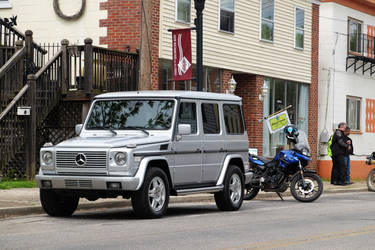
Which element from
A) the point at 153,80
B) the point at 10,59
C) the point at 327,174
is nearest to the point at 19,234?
the point at 10,59

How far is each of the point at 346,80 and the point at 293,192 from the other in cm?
1530

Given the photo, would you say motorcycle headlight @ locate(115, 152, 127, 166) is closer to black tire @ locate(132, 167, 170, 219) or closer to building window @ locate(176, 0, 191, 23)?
black tire @ locate(132, 167, 170, 219)

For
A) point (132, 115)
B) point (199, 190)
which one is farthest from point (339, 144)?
point (132, 115)

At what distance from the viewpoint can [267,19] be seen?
88.4 feet

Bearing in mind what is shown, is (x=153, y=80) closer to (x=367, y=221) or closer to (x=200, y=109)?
(x=200, y=109)

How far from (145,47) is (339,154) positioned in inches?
273

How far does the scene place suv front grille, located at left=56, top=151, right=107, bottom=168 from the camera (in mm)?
11977

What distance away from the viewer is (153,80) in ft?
71.4

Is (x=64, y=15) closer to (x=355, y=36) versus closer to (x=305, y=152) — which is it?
(x=305, y=152)

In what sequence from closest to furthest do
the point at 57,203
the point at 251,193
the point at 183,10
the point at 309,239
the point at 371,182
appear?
the point at 309,239
the point at 57,203
the point at 251,193
the point at 371,182
the point at 183,10

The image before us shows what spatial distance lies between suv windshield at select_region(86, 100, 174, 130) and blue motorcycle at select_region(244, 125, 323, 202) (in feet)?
13.6

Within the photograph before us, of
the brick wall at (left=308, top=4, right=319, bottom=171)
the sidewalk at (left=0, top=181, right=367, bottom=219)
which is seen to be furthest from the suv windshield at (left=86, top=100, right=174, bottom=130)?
the brick wall at (left=308, top=4, right=319, bottom=171)

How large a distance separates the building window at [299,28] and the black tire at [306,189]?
12.5 m

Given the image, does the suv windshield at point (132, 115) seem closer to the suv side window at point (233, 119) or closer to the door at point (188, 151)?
the door at point (188, 151)
